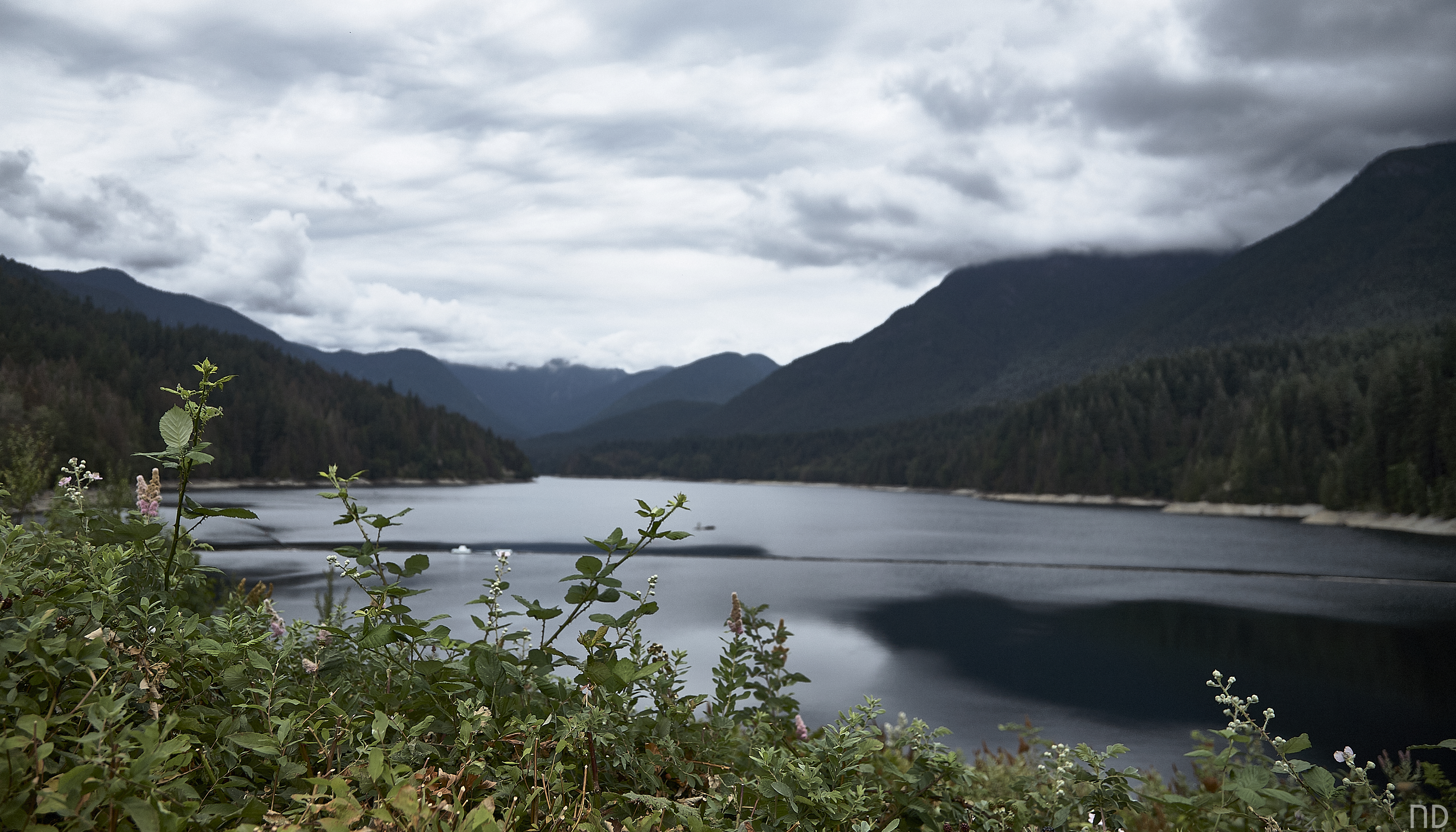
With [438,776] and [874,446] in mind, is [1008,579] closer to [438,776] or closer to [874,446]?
[438,776]

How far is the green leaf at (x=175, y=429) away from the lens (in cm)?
205

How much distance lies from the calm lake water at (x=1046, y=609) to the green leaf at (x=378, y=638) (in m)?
4.23

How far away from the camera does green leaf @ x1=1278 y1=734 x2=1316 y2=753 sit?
2391mm

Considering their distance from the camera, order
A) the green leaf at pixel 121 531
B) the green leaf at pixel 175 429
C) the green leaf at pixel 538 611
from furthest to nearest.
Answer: the green leaf at pixel 538 611, the green leaf at pixel 121 531, the green leaf at pixel 175 429

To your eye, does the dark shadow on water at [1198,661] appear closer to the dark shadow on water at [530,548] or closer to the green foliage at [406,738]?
the green foliage at [406,738]

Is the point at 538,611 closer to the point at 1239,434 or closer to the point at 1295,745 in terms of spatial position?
the point at 1295,745

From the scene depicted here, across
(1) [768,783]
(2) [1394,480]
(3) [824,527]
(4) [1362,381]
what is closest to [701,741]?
(1) [768,783]

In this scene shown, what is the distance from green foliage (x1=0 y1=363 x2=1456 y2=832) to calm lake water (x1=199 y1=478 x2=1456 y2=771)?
3208 mm

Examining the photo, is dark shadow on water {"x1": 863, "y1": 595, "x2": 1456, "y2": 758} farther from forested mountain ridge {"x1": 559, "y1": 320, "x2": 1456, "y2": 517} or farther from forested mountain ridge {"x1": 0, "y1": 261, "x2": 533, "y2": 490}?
forested mountain ridge {"x1": 0, "y1": 261, "x2": 533, "y2": 490}

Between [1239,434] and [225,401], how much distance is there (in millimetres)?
143345

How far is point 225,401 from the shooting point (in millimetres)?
125375

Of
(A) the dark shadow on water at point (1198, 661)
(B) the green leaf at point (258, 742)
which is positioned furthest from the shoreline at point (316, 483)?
(B) the green leaf at point (258, 742)

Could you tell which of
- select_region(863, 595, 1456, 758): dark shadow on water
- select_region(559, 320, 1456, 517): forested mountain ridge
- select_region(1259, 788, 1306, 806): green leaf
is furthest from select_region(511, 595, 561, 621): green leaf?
select_region(559, 320, 1456, 517): forested mountain ridge

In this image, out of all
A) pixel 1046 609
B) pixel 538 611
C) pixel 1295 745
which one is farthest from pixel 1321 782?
pixel 1046 609
